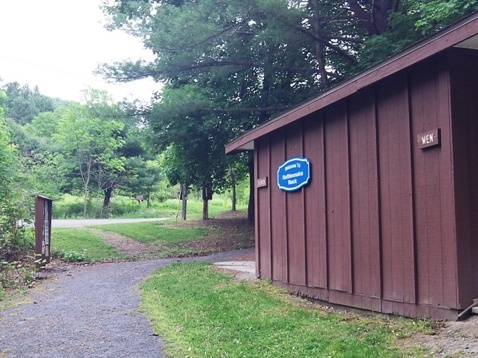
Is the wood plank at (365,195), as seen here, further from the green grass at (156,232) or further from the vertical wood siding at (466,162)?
the green grass at (156,232)

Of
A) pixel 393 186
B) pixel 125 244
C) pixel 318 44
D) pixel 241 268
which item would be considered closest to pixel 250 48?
pixel 318 44

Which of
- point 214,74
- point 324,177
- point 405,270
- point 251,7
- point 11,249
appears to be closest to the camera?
point 405,270

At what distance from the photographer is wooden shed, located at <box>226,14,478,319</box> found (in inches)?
179

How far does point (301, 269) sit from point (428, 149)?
3.00 m

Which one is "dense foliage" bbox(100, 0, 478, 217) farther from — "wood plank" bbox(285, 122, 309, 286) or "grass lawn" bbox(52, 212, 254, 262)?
"wood plank" bbox(285, 122, 309, 286)

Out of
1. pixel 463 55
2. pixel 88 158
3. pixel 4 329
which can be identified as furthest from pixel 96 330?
pixel 88 158

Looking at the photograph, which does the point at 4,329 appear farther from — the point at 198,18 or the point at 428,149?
the point at 198,18

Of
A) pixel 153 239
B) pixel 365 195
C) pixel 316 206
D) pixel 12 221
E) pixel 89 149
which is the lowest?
pixel 153 239

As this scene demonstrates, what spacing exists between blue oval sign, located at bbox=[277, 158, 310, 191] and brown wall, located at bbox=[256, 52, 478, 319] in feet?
0.35

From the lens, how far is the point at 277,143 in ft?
26.0

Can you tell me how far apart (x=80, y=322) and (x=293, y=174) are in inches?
140

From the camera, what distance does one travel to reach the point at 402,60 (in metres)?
4.85

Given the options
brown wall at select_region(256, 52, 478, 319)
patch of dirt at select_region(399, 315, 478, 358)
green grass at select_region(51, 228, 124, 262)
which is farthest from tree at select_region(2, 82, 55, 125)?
patch of dirt at select_region(399, 315, 478, 358)

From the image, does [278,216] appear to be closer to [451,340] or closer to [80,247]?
[451,340]
